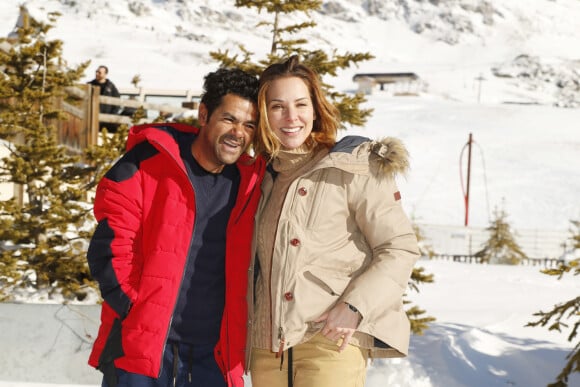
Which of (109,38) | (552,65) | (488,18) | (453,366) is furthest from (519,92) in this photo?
(453,366)

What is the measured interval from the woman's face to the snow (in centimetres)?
420

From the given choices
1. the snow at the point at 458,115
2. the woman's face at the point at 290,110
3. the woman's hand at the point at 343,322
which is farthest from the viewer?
the snow at the point at 458,115

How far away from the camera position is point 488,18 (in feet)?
615

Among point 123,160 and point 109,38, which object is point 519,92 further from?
point 123,160

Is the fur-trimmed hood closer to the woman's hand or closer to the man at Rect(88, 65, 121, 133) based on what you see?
the woman's hand

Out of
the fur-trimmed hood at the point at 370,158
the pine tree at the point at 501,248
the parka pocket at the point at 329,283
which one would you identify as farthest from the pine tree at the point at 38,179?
the pine tree at the point at 501,248

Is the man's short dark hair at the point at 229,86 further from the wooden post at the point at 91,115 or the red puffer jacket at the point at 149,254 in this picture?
the wooden post at the point at 91,115

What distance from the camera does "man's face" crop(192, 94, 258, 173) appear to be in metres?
2.92

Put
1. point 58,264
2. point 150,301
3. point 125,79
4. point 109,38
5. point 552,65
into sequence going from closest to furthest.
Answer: point 150,301, point 58,264, point 125,79, point 109,38, point 552,65

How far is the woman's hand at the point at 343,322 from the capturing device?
264 centimetres

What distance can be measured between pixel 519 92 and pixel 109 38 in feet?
224

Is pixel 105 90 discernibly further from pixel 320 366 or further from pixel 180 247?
pixel 320 366

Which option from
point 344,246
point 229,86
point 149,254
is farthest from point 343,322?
point 229,86

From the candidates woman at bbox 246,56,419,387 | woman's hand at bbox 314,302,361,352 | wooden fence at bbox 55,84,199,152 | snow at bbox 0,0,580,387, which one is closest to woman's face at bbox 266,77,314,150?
woman at bbox 246,56,419,387
